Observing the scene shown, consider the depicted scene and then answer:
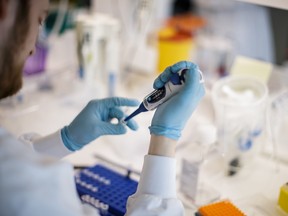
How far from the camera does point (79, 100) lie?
1.58 m

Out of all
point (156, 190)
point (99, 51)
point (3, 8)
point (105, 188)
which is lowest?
point (105, 188)

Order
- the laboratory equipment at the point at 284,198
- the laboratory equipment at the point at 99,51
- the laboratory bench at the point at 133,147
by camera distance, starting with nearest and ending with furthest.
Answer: the laboratory equipment at the point at 284,198 < the laboratory bench at the point at 133,147 < the laboratory equipment at the point at 99,51

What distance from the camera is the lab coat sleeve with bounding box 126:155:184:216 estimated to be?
0.80m

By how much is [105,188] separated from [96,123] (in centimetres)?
18

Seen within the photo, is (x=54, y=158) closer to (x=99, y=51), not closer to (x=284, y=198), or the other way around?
(x=284, y=198)

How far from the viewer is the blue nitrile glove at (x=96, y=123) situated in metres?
1.02

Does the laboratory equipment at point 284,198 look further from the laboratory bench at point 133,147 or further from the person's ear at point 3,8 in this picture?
the person's ear at point 3,8

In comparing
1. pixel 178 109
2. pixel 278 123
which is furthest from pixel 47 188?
pixel 278 123

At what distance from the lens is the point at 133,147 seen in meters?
1.28

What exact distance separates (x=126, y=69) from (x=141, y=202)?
1061mm

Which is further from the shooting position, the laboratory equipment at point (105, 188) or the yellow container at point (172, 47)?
the yellow container at point (172, 47)

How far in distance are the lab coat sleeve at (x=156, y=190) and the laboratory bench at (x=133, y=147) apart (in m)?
0.21

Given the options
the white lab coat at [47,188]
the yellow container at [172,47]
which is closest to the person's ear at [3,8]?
the white lab coat at [47,188]

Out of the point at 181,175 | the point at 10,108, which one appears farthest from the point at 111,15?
the point at 181,175
